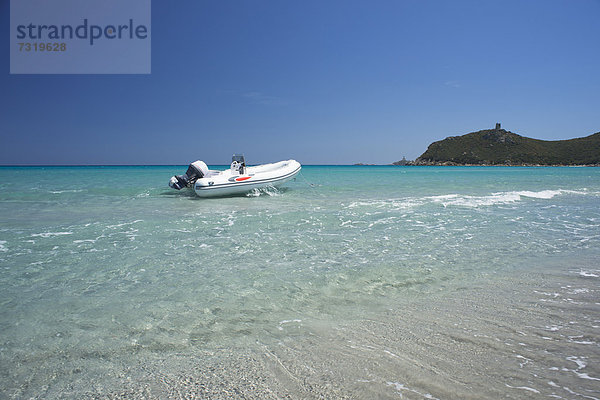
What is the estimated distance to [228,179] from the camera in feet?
43.4

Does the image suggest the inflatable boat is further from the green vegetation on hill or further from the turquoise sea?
the green vegetation on hill

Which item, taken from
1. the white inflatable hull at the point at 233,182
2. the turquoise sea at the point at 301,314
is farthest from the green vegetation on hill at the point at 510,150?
the turquoise sea at the point at 301,314

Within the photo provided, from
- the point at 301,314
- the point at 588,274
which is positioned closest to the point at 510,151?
the point at 588,274

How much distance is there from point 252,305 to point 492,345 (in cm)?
208

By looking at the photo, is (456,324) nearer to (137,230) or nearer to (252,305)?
(252,305)

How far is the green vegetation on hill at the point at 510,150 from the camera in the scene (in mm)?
82500

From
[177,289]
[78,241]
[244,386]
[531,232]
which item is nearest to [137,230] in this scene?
[78,241]

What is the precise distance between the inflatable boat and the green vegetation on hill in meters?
91.6

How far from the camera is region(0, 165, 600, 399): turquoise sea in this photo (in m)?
2.05

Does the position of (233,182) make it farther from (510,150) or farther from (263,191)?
(510,150)

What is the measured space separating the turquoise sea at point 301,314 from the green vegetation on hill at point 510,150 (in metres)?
97.4

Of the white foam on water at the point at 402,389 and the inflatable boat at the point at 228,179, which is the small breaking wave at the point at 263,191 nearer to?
the inflatable boat at the point at 228,179

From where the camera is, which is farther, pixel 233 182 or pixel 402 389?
pixel 233 182

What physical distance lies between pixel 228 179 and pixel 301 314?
35.3 feet
